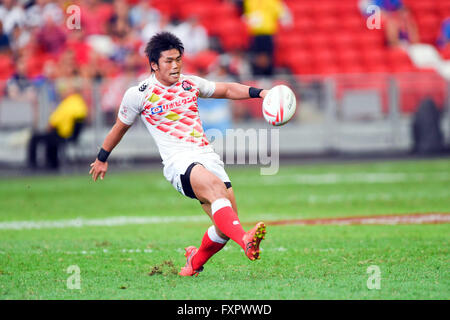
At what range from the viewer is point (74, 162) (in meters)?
17.6

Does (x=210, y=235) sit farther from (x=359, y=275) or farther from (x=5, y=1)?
(x=5, y=1)

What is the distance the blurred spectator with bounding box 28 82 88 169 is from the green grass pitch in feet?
2.30

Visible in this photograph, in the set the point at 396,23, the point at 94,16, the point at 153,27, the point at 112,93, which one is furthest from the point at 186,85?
the point at 396,23

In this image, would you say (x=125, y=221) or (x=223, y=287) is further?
(x=125, y=221)

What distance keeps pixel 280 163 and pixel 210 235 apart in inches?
464

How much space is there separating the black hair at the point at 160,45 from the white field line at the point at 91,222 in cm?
436

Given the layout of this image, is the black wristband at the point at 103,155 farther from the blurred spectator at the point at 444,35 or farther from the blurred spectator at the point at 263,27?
the blurred spectator at the point at 444,35

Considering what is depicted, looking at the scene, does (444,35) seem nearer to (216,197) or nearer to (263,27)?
(263,27)

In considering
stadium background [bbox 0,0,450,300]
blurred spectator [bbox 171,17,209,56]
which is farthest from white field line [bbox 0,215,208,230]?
blurred spectator [bbox 171,17,209,56]

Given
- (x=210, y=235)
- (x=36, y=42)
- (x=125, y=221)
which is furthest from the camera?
(x=36, y=42)

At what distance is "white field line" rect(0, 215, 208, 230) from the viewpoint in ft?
35.0

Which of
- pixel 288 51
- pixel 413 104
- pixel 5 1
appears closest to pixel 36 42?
pixel 5 1
